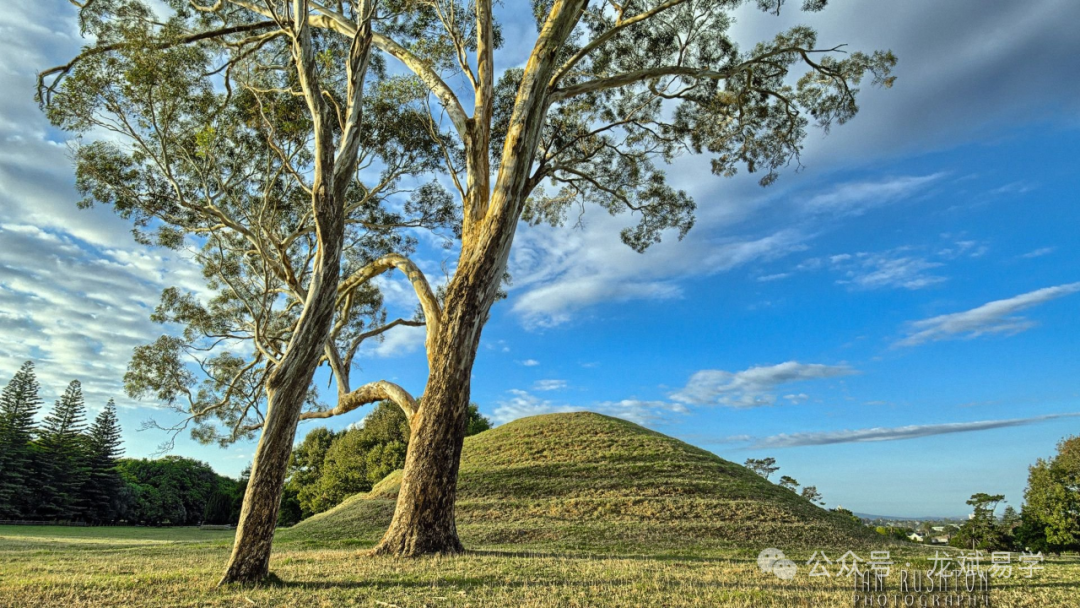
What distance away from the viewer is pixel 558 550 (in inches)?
456

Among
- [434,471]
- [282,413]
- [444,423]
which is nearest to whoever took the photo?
[282,413]

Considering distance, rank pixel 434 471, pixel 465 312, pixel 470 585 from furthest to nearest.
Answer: pixel 465 312
pixel 434 471
pixel 470 585

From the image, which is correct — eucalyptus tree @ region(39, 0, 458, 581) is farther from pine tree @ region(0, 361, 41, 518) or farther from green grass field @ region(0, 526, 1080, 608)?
pine tree @ region(0, 361, 41, 518)

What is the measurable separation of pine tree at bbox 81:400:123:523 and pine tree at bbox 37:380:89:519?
21.0 inches

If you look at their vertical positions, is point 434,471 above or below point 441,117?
below

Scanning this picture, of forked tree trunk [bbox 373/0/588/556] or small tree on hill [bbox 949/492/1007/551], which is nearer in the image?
forked tree trunk [bbox 373/0/588/556]

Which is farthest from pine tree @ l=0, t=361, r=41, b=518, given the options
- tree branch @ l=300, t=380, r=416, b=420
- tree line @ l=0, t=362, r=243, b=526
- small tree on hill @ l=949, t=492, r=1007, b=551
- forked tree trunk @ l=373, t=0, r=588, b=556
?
small tree on hill @ l=949, t=492, r=1007, b=551

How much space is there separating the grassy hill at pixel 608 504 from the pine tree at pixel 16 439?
1183 inches

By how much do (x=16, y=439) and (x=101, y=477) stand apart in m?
6.42

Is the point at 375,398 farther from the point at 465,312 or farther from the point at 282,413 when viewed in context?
the point at 282,413

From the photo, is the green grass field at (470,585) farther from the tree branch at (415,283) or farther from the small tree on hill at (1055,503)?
the small tree on hill at (1055,503)

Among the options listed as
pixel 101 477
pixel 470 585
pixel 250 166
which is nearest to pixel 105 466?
pixel 101 477

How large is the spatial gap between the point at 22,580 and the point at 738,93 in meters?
16.8

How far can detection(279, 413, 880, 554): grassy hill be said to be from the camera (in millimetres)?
15555
